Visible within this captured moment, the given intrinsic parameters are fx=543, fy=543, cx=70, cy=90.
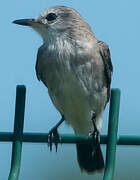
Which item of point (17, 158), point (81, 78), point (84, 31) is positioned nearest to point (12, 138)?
point (17, 158)

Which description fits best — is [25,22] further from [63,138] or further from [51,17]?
[63,138]

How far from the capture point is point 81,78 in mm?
5785

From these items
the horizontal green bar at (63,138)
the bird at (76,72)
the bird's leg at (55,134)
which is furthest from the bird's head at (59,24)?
the horizontal green bar at (63,138)

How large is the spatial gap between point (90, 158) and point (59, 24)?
63.4 inches

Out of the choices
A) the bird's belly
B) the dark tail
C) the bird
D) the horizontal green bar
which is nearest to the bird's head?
the bird

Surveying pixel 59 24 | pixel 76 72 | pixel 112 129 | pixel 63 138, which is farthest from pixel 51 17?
pixel 112 129

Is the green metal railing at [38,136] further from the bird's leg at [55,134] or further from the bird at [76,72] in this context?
the bird at [76,72]

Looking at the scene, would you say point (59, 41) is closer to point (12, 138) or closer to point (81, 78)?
point (81, 78)

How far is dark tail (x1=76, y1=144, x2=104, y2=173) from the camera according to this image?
5.71m

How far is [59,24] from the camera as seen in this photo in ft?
20.9

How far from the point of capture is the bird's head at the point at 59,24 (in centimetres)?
615

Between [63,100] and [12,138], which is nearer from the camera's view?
[12,138]

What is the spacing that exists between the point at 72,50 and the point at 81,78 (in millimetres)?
342

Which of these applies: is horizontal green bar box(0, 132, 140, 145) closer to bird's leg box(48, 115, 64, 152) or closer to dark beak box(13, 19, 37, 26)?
bird's leg box(48, 115, 64, 152)
